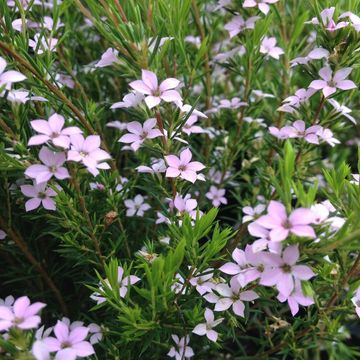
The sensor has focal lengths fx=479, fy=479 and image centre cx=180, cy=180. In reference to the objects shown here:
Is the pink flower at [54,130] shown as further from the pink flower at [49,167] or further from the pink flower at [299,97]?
the pink flower at [299,97]

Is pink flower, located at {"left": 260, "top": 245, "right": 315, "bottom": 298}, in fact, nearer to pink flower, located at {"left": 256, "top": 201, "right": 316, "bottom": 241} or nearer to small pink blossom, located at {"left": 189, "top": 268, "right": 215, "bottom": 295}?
pink flower, located at {"left": 256, "top": 201, "right": 316, "bottom": 241}

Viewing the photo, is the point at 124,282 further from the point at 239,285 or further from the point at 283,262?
the point at 283,262

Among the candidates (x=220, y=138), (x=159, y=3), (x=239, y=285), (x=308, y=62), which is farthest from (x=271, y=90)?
(x=239, y=285)

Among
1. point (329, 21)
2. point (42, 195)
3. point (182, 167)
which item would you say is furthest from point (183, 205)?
point (329, 21)

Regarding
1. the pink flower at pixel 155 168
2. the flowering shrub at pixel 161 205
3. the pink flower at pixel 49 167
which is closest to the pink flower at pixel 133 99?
the flowering shrub at pixel 161 205

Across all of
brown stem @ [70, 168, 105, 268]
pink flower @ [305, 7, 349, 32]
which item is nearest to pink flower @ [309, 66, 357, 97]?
pink flower @ [305, 7, 349, 32]

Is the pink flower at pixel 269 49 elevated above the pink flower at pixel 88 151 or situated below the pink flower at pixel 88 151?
below
